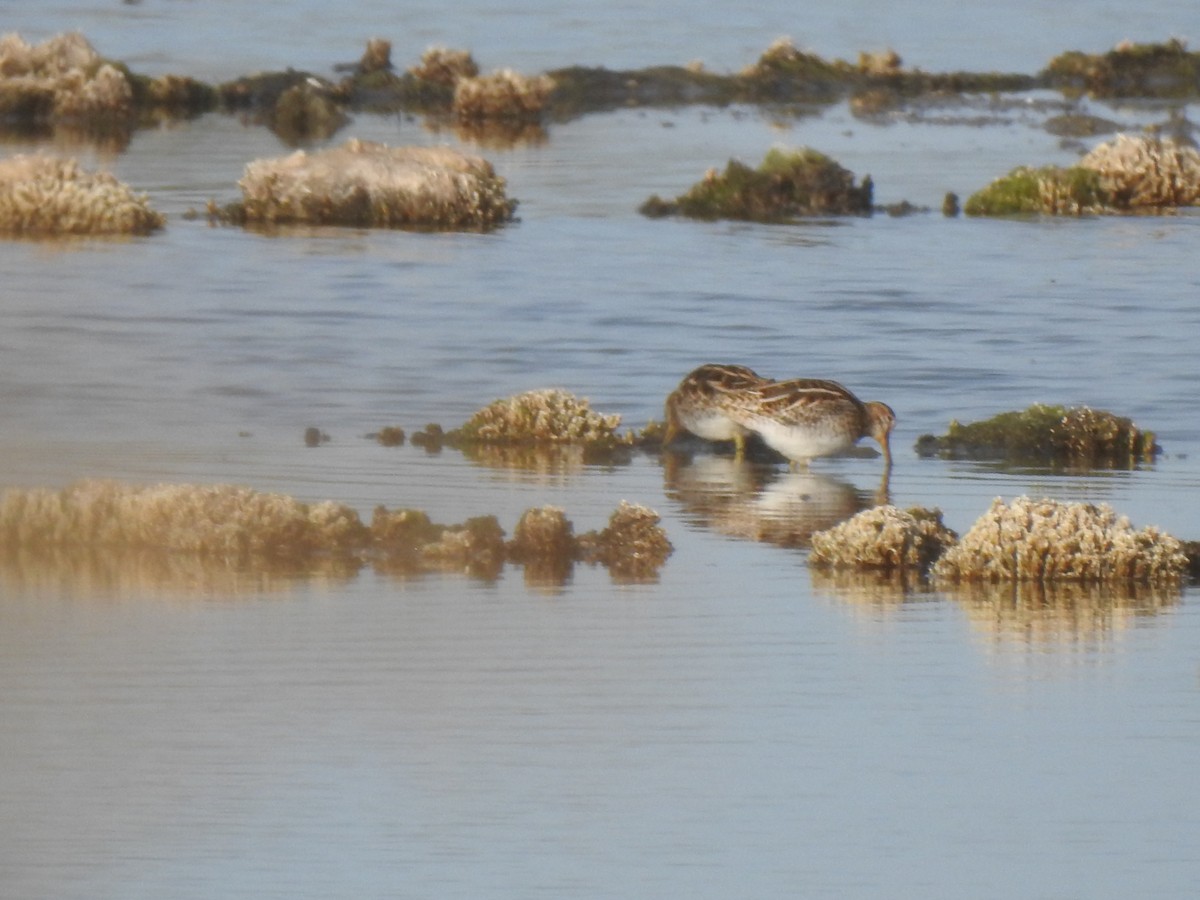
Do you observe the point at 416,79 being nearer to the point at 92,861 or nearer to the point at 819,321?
the point at 819,321

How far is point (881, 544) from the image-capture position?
12430 mm

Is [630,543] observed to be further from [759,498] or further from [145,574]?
[145,574]

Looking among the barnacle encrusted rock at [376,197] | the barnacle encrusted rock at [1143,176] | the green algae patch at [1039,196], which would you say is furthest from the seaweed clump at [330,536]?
the barnacle encrusted rock at [1143,176]

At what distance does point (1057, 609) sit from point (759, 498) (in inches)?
123

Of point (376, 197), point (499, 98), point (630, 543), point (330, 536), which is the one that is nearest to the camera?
point (330, 536)

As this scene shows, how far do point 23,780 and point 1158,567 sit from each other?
608 centimetres

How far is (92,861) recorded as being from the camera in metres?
7.44

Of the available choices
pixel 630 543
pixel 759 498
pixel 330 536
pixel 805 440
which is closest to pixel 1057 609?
pixel 630 543

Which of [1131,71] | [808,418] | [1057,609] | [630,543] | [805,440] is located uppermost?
[1131,71]

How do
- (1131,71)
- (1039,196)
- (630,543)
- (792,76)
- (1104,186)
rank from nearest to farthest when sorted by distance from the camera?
(630,543) → (1039,196) → (1104,186) → (792,76) → (1131,71)

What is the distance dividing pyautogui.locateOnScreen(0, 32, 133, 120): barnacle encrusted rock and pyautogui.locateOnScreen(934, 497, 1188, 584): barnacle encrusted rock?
28141mm

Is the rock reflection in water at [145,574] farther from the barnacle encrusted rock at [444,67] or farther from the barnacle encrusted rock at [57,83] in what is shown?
the barnacle encrusted rock at [444,67]

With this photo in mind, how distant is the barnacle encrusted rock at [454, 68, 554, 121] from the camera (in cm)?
4109

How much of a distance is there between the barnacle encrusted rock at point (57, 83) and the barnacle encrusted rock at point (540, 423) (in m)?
23.7
